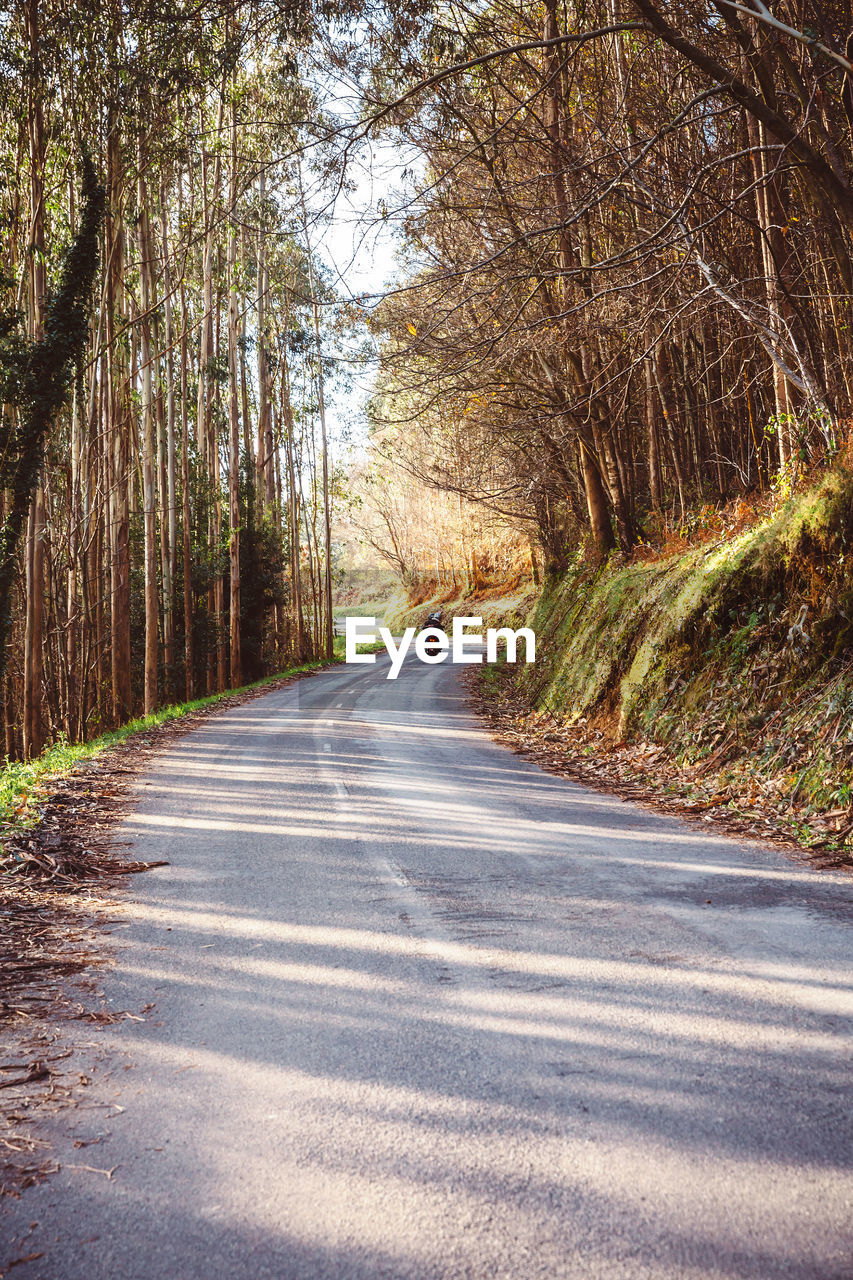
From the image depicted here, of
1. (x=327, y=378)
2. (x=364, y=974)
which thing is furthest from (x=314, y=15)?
(x=327, y=378)

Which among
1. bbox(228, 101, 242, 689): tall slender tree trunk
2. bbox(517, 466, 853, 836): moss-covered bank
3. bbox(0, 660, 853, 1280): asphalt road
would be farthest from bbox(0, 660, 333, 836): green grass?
bbox(228, 101, 242, 689): tall slender tree trunk

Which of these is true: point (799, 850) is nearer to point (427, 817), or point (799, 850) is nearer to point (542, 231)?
point (427, 817)

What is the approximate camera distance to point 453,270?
32.2ft

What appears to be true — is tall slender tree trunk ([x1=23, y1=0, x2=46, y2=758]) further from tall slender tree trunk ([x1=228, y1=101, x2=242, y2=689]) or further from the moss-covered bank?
the moss-covered bank

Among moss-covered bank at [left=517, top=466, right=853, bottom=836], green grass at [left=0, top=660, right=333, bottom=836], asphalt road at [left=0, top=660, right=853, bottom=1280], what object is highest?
moss-covered bank at [left=517, top=466, right=853, bottom=836]

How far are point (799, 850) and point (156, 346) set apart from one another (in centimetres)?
2574

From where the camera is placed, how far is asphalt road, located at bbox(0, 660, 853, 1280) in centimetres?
225

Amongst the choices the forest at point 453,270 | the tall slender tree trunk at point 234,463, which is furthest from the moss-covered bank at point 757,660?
the tall slender tree trunk at point 234,463

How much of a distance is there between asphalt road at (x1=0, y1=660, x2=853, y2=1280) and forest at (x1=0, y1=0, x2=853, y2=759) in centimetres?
522

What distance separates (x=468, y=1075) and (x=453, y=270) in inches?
350

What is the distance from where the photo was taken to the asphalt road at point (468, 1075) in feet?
7.39

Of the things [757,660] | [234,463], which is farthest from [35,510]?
[757,660]

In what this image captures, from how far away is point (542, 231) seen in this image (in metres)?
7.05

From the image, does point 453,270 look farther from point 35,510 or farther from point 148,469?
point 148,469
